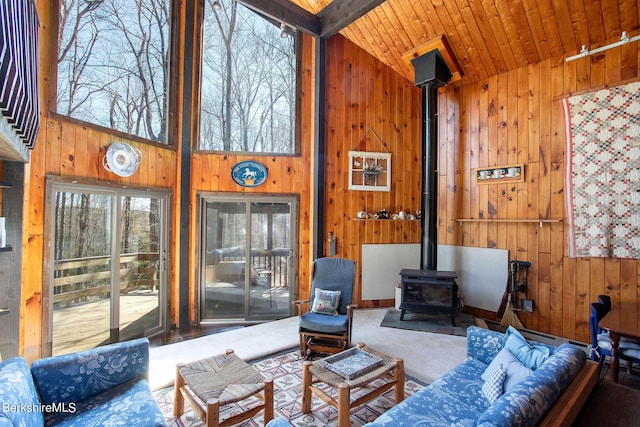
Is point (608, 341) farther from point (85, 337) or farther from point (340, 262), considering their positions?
point (85, 337)

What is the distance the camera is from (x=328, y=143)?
4750 mm

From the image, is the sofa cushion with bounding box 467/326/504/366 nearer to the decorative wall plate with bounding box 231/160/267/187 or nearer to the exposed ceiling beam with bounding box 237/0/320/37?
→ the decorative wall plate with bounding box 231/160/267/187

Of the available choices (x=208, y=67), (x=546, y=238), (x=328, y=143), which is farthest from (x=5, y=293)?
(x=546, y=238)

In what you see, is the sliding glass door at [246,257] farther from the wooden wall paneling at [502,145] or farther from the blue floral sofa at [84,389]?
the wooden wall paneling at [502,145]

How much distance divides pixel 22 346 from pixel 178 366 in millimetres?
1515

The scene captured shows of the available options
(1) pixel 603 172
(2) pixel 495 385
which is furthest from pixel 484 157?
(2) pixel 495 385

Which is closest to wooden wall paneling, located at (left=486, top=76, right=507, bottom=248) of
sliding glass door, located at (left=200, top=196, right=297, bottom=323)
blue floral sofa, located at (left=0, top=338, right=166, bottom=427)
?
sliding glass door, located at (left=200, top=196, right=297, bottom=323)

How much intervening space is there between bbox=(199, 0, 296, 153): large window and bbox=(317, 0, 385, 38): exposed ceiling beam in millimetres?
546

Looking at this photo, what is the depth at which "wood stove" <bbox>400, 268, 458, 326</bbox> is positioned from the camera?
13.1 ft

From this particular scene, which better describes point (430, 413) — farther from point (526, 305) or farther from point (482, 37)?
point (482, 37)

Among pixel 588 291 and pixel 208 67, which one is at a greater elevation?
pixel 208 67

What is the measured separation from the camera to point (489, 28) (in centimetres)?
384

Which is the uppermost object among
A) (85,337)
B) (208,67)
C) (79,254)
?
(208,67)

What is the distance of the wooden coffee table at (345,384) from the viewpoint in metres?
1.97
